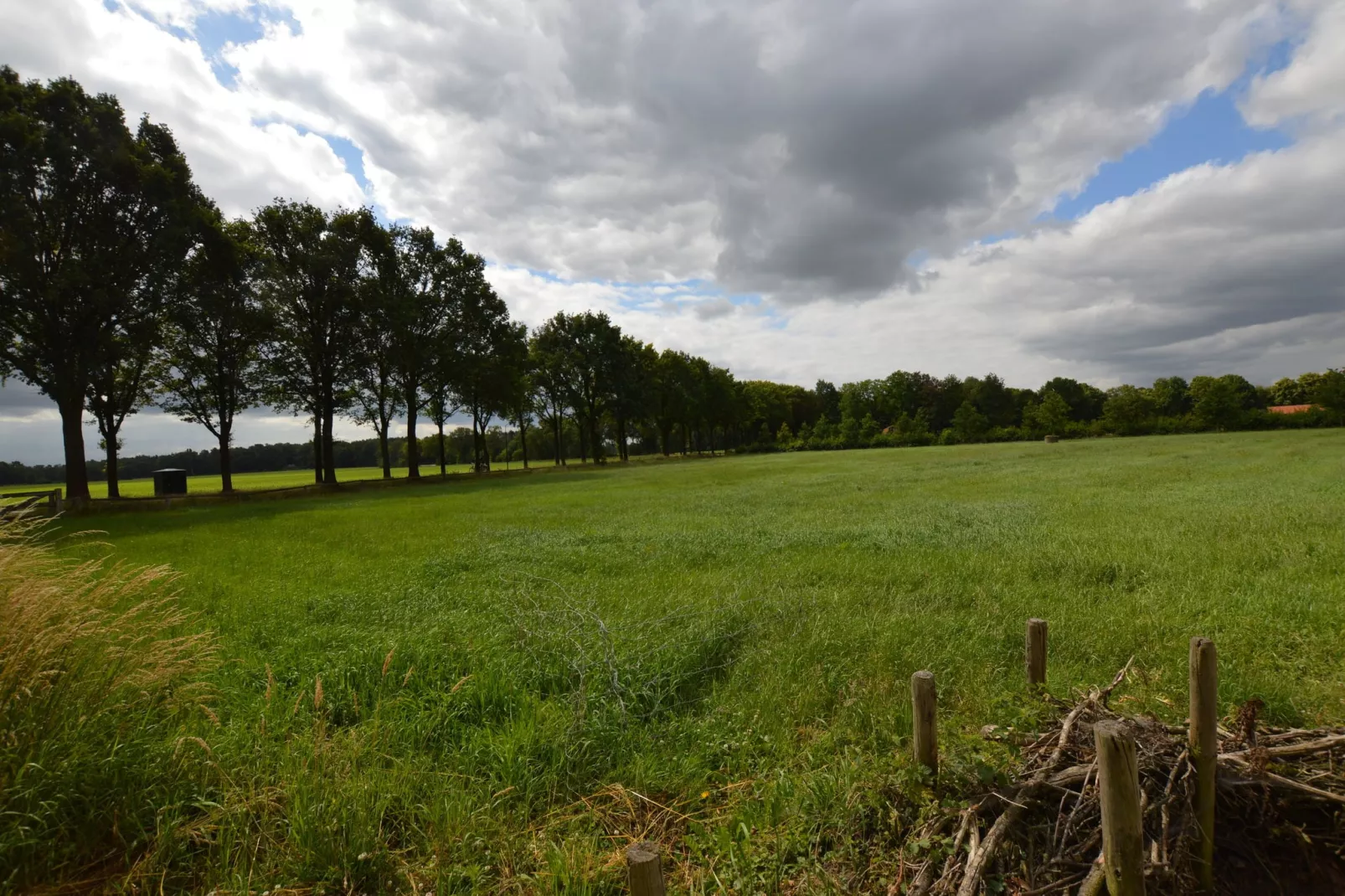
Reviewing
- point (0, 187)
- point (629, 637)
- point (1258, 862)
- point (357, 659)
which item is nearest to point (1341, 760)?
point (1258, 862)

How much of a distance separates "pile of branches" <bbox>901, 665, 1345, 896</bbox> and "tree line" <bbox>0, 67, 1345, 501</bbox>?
31.3 meters

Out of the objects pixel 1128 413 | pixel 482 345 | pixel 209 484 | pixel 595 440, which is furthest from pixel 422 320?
pixel 1128 413

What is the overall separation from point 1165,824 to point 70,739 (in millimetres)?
6258

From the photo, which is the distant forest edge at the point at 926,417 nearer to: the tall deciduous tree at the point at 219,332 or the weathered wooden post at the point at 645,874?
the tall deciduous tree at the point at 219,332

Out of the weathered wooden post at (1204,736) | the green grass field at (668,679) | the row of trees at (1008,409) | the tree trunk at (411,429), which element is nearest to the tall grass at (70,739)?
the green grass field at (668,679)

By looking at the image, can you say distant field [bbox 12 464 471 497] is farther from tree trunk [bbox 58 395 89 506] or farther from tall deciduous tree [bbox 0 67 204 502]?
tall deciduous tree [bbox 0 67 204 502]

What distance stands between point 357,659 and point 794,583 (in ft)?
19.8

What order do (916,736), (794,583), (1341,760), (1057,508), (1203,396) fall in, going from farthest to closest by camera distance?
(1203,396)
(1057,508)
(794,583)
(916,736)
(1341,760)

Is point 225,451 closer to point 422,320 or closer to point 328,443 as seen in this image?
point 328,443

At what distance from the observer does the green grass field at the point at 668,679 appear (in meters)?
3.46

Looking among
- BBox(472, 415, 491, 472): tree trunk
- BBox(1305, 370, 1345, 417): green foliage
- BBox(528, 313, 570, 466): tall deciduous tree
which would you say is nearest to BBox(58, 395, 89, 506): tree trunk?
BBox(472, 415, 491, 472): tree trunk

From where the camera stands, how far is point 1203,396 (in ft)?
239

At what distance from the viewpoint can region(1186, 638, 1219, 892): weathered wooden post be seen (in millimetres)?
2854

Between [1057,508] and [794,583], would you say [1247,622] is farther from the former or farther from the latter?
[1057,508]
